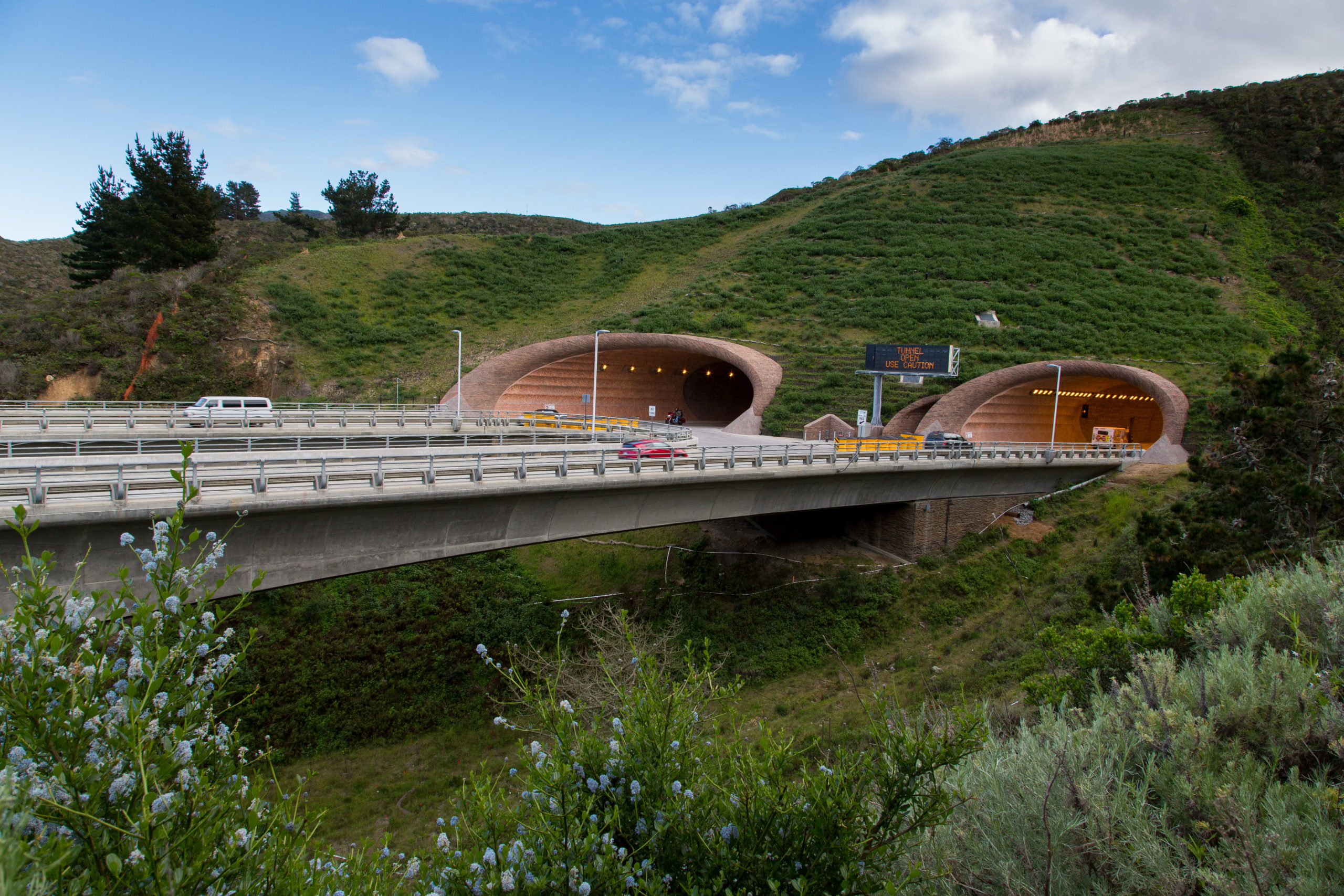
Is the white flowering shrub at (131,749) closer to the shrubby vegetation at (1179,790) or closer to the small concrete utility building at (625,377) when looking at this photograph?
the shrubby vegetation at (1179,790)

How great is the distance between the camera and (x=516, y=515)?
1520cm

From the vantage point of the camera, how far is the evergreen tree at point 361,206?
73.5 metres

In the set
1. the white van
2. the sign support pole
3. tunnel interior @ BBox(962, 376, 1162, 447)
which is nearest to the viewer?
the white van

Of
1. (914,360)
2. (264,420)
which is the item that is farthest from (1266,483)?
(264,420)

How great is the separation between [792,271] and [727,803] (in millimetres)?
59988

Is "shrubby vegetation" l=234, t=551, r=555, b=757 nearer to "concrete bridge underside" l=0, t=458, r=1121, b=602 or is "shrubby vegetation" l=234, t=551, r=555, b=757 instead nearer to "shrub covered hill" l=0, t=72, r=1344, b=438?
"concrete bridge underside" l=0, t=458, r=1121, b=602

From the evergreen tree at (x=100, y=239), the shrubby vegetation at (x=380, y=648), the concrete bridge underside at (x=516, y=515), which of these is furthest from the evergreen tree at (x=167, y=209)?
the concrete bridge underside at (x=516, y=515)

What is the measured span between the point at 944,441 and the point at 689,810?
24333 millimetres

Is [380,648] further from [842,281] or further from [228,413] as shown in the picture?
[842,281]

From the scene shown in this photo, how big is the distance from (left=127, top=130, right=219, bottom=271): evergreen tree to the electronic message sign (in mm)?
53274

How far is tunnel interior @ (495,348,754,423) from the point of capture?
139 ft

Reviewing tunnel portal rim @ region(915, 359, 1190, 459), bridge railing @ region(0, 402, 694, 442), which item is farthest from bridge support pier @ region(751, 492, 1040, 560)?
tunnel portal rim @ region(915, 359, 1190, 459)

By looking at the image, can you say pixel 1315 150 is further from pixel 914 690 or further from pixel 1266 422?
pixel 914 690

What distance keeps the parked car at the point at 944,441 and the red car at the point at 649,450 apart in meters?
11.4
